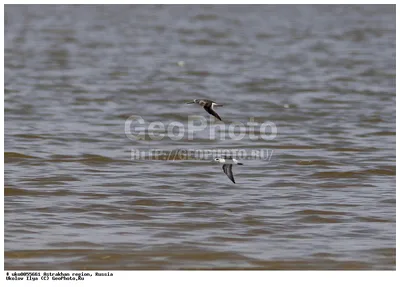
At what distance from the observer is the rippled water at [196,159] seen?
7.90 metres

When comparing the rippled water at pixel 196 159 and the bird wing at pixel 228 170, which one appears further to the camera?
the bird wing at pixel 228 170

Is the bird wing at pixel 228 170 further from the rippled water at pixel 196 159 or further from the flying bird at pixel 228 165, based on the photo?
the rippled water at pixel 196 159

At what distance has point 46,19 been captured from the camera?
101 feet

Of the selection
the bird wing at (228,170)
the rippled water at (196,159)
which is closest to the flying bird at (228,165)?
the bird wing at (228,170)

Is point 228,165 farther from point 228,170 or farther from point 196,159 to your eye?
point 196,159

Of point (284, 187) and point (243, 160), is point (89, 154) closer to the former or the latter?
point (243, 160)

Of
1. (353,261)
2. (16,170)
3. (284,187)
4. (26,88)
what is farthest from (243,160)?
(26,88)

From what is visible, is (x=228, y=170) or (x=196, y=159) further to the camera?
(x=196, y=159)

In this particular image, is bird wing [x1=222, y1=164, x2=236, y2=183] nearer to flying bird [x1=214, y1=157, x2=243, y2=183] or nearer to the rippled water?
flying bird [x1=214, y1=157, x2=243, y2=183]

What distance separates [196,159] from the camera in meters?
11.6

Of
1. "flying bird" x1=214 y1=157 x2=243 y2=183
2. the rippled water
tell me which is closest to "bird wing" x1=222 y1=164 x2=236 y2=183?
"flying bird" x1=214 y1=157 x2=243 y2=183

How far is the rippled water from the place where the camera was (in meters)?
7.90

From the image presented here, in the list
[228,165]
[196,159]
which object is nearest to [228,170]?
[228,165]

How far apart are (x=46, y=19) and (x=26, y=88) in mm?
14009
